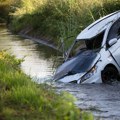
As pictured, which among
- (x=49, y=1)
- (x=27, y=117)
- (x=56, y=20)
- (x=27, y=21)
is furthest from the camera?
Answer: (x=27, y=21)

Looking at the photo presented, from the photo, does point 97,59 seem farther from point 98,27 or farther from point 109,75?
point 98,27

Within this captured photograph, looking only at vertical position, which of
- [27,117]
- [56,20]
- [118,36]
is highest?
[56,20]

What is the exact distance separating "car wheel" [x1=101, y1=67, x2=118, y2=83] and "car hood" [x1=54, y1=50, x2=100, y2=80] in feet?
1.30

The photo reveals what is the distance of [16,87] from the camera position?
928cm

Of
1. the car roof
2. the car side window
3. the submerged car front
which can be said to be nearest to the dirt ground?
the submerged car front

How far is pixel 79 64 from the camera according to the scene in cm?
1376

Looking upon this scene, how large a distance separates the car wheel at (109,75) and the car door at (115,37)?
0.27 m

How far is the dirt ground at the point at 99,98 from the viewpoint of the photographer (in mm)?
9143

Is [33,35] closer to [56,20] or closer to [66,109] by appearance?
[56,20]

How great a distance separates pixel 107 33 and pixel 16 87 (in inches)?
218

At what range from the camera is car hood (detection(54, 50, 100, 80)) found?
44.1 feet

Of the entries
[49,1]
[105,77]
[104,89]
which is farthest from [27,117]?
[49,1]

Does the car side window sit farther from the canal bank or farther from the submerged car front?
the canal bank

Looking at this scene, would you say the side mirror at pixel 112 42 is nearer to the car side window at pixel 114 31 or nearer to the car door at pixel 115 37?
the car door at pixel 115 37
